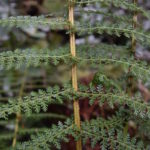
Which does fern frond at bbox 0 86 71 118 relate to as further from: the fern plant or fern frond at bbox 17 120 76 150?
fern frond at bbox 17 120 76 150

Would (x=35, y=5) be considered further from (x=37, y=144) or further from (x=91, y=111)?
(x=37, y=144)

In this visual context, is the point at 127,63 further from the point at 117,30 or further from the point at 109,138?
the point at 109,138

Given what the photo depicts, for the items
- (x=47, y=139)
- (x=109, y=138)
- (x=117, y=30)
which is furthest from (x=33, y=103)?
(x=117, y=30)

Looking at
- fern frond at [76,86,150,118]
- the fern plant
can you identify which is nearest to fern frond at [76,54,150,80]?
the fern plant

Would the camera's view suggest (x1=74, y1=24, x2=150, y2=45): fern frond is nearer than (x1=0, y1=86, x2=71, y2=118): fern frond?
No

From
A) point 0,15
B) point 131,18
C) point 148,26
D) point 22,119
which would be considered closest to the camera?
point 131,18

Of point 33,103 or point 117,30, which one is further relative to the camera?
point 117,30

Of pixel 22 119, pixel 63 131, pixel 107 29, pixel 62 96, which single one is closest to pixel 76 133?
pixel 63 131

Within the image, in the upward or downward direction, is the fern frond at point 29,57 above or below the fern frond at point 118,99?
above

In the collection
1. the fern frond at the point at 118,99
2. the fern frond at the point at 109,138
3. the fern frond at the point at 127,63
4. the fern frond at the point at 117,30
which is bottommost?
the fern frond at the point at 109,138

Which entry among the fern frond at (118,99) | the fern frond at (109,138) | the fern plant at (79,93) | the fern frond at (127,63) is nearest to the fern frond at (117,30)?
the fern plant at (79,93)

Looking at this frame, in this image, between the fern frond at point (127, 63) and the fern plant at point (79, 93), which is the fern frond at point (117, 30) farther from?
the fern frond at point (127, 63)
